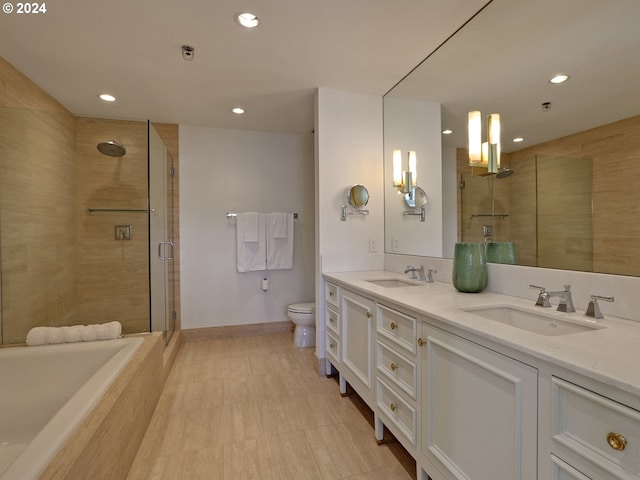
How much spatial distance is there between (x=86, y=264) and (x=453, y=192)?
325 cm

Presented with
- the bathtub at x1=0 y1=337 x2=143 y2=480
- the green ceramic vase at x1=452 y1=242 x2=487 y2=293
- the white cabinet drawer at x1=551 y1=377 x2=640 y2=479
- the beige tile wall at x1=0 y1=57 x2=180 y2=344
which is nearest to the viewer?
the white cabinet drawer at x1=551 y1=377 x2=640 y2=479

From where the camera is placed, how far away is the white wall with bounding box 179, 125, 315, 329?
10.8 ft

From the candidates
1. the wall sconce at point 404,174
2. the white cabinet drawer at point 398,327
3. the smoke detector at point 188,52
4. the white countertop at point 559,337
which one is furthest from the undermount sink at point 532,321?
the smoke detector at point 188,52

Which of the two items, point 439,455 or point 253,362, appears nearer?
point 439,455

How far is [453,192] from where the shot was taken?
2.02 m

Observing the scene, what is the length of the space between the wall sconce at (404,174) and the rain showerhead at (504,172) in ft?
2.37

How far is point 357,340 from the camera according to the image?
1.88 meters

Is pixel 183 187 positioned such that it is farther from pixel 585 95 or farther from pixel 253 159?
pixel 585 95

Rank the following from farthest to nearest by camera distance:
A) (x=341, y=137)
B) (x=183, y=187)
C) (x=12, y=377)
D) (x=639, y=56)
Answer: (x=183, y=187) → (x=341, y=137) → (x=12, y=377) → (x=639, y=56)

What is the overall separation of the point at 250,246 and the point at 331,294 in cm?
139

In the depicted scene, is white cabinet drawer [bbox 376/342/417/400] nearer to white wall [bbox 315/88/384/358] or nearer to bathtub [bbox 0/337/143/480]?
white wall [bbox 315/88/384/358]

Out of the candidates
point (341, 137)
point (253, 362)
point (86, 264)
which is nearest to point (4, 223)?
point (86, 264)

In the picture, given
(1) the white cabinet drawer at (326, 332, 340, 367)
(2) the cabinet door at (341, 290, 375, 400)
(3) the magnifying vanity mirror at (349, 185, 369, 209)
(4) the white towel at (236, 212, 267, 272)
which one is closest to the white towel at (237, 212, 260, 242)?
(4) the white towel at (236, 212, 267, 272)

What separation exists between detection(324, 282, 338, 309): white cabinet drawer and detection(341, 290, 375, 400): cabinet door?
4.5 inches
